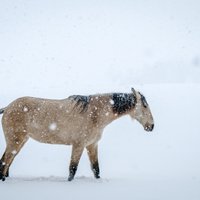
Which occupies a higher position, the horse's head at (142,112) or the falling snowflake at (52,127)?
the horse's head at (142,112)

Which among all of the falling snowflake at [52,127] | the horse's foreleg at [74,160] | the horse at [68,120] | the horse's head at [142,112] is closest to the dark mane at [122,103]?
the horse at [68,120]

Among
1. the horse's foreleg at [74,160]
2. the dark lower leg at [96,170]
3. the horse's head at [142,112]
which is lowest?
the dark lower leg at [96,170]

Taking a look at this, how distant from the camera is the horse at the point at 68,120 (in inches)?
354

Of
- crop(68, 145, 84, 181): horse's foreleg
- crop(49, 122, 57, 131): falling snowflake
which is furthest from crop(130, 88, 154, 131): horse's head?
crop(49, 122, 57, 131): falling snowflake

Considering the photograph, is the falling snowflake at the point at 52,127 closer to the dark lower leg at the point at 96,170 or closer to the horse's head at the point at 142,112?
the dark lower leg at the point at 96,170

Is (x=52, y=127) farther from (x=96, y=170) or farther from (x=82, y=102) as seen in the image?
(x=96, y=170)

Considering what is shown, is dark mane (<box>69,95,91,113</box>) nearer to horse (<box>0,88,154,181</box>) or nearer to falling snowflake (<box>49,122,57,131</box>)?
horse (<box>0,88,154,181</box>)

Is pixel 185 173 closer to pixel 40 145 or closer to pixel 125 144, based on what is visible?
pixel 125 144

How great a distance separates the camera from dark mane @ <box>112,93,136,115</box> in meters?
9.38

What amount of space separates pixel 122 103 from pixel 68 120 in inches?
53.1

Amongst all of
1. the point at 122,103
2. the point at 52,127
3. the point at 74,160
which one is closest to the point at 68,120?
the point at 52,127

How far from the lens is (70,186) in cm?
812

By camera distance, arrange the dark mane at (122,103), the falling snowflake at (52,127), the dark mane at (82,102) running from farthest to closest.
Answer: the dark mane at (122,103) < the dark mane at (82,102) < the falling snowflake at (52,127)

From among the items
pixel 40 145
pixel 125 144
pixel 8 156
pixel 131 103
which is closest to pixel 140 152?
pixel 125 144
